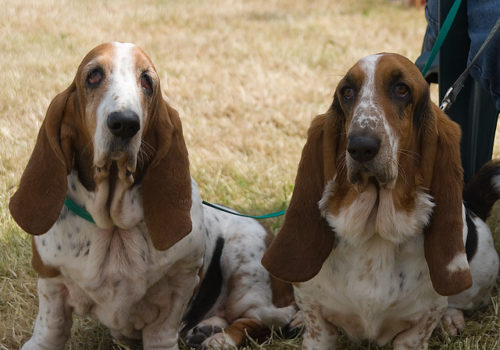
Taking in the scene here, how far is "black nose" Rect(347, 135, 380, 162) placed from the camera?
2697 mm

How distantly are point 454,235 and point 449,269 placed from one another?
0.14m

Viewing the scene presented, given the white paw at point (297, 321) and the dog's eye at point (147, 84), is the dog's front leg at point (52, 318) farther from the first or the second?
the white paw at point (297, 321)

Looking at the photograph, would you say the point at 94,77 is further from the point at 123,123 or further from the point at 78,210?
the point at 78,210

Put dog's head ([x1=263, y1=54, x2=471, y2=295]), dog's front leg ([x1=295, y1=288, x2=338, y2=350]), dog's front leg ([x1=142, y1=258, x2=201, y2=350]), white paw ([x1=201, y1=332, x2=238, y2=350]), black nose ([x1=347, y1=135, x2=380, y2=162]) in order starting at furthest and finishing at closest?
white paw ([x1=201, y1=332, x2=238, y2=350]) → dog's front leg ([x1=142, y1=258, x2=201, y2=350]) → dog's front leg ([x1=295, y1=288, x2=338, y2=350]) → dog's head ([x1=263, y1=54, x2=471, y2=295]) → black nose ([x1=347, y1=135, x2=380, y2=162])

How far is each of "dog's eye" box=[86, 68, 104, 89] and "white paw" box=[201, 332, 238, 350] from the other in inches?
53.2

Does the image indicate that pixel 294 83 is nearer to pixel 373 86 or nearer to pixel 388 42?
pixel 388 42

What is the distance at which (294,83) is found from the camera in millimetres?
8188

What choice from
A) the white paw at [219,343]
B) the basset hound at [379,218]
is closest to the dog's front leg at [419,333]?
the basset hound at [379,218]

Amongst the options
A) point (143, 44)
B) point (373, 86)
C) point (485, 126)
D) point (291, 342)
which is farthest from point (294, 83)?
point (373, 86)

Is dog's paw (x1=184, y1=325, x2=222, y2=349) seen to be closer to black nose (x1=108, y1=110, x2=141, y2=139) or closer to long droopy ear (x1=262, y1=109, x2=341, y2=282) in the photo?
long droopy ear (x1=262, y1=109, x2=341, y2=282)

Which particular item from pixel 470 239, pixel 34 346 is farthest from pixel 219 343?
pixel 470 239

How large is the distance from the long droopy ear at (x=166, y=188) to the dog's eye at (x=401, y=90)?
986mm

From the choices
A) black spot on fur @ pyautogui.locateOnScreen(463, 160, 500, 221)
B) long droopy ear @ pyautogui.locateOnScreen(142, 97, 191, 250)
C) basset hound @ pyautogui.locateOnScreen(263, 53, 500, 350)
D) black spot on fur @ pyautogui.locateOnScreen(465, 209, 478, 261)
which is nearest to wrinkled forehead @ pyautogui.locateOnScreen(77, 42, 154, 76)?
long droopy ear @ pyautogui.locateOnScreen(142, 97, 191, 250)

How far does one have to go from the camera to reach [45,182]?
309 centimetres
